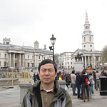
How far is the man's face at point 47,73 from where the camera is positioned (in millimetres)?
3889

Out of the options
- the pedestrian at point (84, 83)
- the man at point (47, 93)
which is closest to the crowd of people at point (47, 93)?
the man at point (47, 93)

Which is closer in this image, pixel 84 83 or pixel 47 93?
pixel 47 93

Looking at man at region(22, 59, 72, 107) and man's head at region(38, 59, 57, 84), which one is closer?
man at region(22, 59, 72, 107)

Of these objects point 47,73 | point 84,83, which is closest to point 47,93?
point 47,73

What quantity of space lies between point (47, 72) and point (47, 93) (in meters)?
0.24

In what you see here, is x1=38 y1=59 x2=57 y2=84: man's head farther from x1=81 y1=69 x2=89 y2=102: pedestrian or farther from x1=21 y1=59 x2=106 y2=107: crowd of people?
x1=81 y1=69 x2=89 y2=102: pedestrian

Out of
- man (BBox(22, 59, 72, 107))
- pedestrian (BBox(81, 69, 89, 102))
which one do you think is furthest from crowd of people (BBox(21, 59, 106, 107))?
pedestrian (BBox(81, 69, 89, 102))

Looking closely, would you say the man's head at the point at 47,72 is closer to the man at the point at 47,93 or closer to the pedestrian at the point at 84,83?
the man at the point at 47,93

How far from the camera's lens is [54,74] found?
396cm

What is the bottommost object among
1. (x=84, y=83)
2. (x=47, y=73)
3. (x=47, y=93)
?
(x=84, y=83)

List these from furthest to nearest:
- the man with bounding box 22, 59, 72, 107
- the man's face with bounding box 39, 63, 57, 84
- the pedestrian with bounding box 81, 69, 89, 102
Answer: the pedestrian with bounding box 81, 69, 89, 102
the man's face with bounding box 39, 63, 57, 84
the man with bounding box 22, 59, 72, 107

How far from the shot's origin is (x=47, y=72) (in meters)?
3.93

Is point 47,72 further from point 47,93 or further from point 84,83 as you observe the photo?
point 84,83

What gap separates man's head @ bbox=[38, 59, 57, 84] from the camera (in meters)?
3.89
